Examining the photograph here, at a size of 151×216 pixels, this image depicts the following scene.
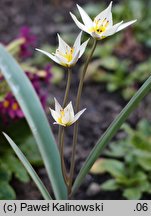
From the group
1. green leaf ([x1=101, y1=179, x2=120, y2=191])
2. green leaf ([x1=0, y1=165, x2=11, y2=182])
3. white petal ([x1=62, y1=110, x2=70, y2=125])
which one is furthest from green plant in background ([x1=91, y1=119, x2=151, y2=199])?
white petal ([x1=62, y1=110, x2=70, y2=125])

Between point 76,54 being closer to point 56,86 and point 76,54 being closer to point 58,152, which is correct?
point 58,152

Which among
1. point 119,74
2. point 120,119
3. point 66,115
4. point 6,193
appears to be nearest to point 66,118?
point 66,115

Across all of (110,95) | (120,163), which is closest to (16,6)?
(110,95)

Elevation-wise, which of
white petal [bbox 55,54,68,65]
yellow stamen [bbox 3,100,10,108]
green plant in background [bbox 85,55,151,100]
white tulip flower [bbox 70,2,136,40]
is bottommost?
white petal [bbox 55,54,68,65]

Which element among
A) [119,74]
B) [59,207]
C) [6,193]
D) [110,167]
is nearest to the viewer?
[59,207]

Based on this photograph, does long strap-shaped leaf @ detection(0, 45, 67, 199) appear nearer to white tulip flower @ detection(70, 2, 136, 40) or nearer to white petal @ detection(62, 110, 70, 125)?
white petal @ detection(62, 110, 70, 125)

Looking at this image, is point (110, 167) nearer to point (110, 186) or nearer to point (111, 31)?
point (110, 186)
